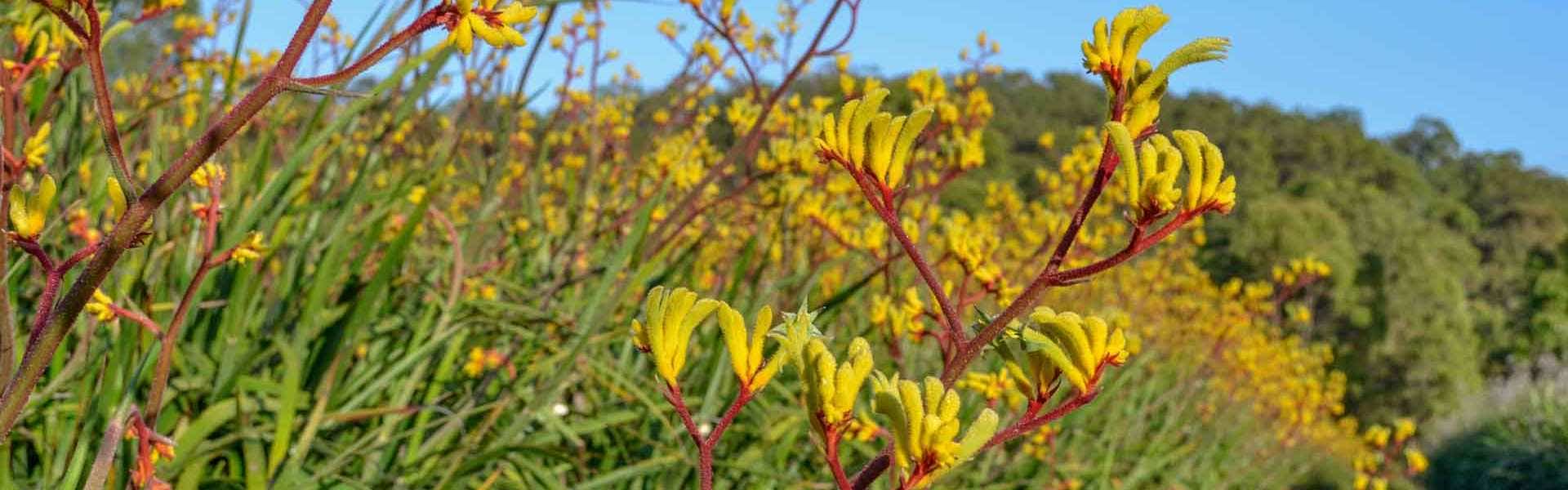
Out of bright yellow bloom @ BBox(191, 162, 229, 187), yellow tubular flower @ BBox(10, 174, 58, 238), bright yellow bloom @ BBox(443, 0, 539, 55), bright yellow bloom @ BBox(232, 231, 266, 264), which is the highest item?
bright yellow bloom @ BBox(443, 0, 539, 55)

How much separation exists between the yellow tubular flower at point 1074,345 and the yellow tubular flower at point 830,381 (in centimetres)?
11

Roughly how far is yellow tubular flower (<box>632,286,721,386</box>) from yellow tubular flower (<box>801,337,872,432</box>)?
0.08 metres

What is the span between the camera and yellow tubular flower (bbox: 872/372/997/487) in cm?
80

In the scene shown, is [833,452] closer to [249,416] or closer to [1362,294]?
[249,416]

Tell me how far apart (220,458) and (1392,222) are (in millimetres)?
23716

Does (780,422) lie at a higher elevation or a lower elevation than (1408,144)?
lower

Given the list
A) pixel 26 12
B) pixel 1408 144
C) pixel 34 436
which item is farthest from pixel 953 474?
pixel 1408 144

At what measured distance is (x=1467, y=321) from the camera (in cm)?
2102

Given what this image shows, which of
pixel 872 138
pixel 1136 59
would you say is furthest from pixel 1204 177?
pixel 872 138

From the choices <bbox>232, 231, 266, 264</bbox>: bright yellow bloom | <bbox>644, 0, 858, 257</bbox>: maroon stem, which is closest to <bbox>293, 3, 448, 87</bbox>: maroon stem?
<bbox>232, 231, 266, 264</bbox>: bright yellow bloom

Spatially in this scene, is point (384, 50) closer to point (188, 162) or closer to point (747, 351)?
point (188, 162)

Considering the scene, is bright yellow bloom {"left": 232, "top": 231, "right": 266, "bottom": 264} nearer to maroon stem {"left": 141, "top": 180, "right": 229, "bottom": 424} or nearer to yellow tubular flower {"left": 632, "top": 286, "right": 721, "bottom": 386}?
maroon stem {"left": 141, "top": 180, "right": 229, "bottom": 424}

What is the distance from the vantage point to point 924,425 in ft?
2.63

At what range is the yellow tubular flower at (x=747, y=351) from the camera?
86cm
